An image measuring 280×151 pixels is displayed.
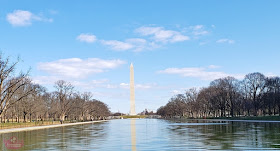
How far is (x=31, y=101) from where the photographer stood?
81.1 meters

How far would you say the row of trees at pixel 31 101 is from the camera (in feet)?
174

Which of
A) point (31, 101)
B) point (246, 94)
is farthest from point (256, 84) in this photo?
point (31, 101)

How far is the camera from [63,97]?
329 ft

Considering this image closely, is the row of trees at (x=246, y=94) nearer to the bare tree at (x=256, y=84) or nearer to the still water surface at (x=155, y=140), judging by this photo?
the bare tree at (x=256, y=84)

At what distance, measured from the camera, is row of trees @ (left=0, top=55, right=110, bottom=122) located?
52.9 m

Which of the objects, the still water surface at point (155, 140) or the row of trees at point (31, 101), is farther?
the row of trees at point (31, 101)

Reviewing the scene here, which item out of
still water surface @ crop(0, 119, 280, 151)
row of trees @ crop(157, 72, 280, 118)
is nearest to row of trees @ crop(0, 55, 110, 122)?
still water surface @ crop(0, 119, 280, 151)

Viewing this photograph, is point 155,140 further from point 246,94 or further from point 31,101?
point 246,94

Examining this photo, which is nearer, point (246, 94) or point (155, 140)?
point (155, 140)

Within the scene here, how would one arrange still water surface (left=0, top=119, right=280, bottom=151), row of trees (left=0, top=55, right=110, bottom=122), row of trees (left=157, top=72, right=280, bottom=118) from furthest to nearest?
row of trees (left=157, top=72, right=280, bottom=118), row of trees (left=0, top=55, right=110, bottom=122), still water surface (left=0, top=119, right=280, bottom=151)

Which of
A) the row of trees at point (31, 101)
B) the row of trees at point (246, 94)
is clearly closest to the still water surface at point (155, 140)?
the row of trees at point (31, 101)

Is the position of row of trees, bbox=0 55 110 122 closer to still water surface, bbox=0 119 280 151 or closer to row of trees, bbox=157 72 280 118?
still water surface, bbox=0 119 280 151

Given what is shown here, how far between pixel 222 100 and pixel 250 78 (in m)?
11.9

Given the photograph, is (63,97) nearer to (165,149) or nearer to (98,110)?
(98,110)
